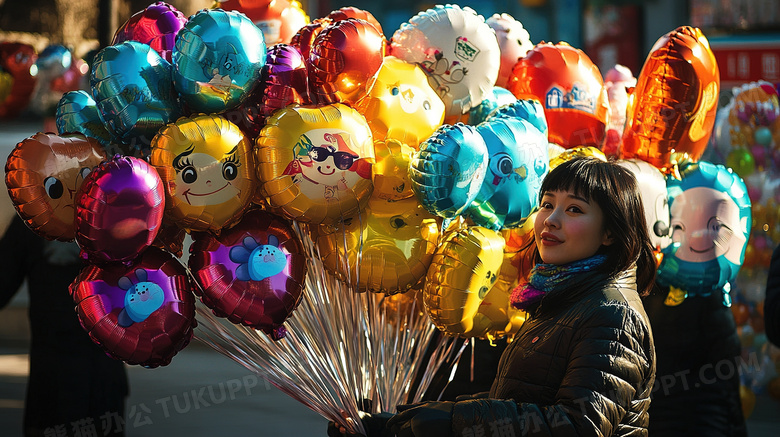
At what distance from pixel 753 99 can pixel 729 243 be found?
1879mm

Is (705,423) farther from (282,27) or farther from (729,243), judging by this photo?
(282,27)

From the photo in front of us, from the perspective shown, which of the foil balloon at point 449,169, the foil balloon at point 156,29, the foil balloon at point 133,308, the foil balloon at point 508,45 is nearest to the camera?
the foil balloon at point 133,308

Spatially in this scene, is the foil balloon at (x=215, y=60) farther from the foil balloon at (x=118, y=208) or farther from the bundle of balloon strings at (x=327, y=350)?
the bundle of balloon strings at (x=327, y=350)

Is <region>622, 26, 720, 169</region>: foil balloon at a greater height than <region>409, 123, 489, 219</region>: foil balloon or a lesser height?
lesser

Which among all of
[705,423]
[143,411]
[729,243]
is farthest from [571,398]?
[143,411]

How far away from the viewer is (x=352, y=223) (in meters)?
2.06

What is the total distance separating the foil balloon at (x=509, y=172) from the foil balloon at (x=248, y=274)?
52cm

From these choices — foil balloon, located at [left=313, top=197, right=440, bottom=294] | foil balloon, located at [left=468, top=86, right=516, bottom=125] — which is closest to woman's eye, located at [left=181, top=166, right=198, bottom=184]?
foil balloon, located at [left=313, top=197, right=440, bottom=294]

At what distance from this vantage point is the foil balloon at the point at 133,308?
5.84 ft

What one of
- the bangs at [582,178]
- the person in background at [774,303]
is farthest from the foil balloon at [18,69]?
the person in background at [774,303]

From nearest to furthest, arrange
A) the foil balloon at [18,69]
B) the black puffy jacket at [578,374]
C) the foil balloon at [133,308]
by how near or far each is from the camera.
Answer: the black puffy jacket at [578,374]
the foil balloon at [133,308]
the foil balloon at [18,69]

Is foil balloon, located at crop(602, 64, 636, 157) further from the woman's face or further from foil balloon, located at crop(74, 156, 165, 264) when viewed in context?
foil balloon, located at crop(74, 156, 165, 264)

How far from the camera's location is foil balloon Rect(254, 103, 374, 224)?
185 centimetres

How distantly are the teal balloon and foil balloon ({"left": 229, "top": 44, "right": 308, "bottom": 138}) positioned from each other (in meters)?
0.33
